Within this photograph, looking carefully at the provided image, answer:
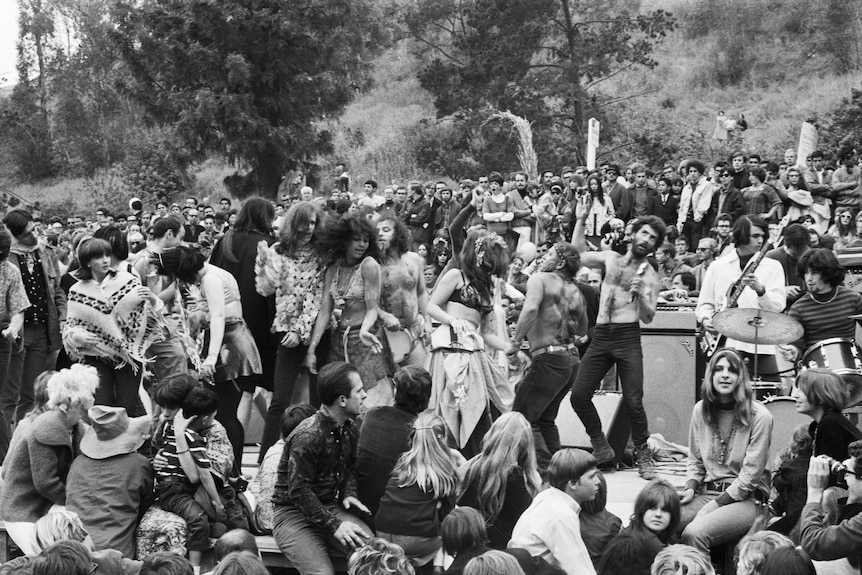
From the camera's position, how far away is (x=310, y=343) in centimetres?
762

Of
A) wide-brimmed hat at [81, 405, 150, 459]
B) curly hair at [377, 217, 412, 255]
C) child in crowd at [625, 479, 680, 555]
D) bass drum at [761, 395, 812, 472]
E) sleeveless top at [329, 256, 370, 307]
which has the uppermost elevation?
curly hair at [377, 217, 412, 255]

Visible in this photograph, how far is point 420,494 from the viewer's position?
5.80 metres

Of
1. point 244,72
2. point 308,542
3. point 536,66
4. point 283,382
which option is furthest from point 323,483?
point 536,66

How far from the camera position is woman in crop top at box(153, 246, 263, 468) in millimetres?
7465

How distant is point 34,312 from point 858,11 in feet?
121

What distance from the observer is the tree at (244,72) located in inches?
1187

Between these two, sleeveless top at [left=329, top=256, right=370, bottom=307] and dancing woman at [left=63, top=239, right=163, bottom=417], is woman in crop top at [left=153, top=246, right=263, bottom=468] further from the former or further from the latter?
sleeveless top at [left=329, top=256, right=370, bottom=307]

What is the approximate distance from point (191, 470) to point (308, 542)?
82 centimetres

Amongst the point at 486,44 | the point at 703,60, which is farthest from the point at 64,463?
the point at 703,60

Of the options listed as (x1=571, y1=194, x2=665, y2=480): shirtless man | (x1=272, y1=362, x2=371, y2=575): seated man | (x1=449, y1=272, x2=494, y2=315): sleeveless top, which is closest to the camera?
(x1=272, y1=362, x2=371, y2=575): seated man

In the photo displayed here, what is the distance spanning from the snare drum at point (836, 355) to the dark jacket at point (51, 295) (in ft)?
17.2

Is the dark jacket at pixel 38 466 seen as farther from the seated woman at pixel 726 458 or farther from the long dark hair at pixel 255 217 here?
the seated woman at pixel 726 458

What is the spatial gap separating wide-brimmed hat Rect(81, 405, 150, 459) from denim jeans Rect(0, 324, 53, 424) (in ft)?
7.50

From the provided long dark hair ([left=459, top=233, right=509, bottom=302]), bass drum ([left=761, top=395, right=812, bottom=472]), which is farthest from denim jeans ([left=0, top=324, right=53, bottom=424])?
bass drum ([left=761, top=395, right=812, bottom=472])
